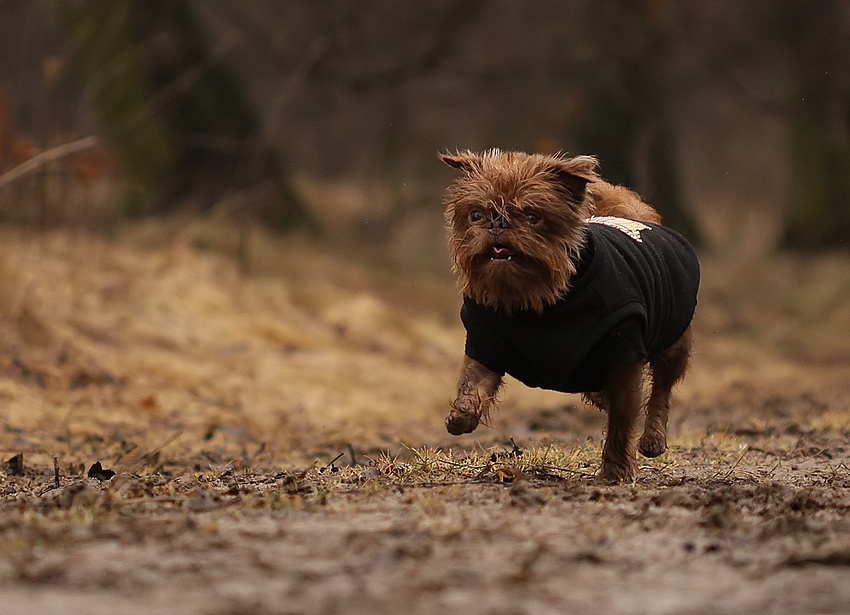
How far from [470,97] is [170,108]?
521cm

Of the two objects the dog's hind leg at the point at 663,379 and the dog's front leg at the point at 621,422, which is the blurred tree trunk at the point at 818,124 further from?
the dog's front leg at the point at 621,422

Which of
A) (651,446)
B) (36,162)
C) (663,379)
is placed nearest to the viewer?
(651,446)

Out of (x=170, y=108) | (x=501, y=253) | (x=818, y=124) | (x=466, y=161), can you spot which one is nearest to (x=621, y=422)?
(x=501, y=253)

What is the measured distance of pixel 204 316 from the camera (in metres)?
13.0

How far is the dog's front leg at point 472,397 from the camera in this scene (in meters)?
5.62

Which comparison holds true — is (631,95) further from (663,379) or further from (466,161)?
(466,161)

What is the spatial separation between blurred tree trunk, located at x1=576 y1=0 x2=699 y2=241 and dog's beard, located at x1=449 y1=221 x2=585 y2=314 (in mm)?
14479

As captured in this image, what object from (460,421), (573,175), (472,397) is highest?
(573,175)

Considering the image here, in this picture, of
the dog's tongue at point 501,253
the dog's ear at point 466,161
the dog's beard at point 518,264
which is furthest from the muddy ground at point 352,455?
the dog's ear at point 466,161

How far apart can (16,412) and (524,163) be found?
5050 mm

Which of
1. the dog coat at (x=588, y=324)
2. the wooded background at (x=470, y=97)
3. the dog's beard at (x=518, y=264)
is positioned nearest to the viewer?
the dog's beard at (x=518, y=264)

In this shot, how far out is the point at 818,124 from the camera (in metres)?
19.3

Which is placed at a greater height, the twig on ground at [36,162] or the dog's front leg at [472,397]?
the twig on ground at [36,162]

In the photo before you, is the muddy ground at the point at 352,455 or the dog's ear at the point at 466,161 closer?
the muddy ground at the point at 352,455
